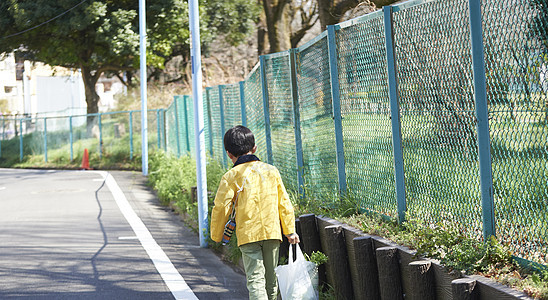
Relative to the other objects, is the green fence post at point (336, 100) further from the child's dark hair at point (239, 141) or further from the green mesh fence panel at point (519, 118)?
the green mesh fence panel at point (519, 118)

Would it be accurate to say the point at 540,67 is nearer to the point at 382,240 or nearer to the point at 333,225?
the point at 382,240

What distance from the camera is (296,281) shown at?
506cm

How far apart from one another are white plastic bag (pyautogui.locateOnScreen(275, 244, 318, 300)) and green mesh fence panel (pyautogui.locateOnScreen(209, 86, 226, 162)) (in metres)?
8.15

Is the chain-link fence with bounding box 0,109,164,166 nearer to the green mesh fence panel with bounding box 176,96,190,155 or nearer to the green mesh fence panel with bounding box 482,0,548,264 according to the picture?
the green mesh fence panel with bounding box 176,96,190,155

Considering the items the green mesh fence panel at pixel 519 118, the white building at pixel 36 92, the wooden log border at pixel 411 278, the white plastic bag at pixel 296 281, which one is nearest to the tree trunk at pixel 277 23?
the wooden log border at pixel 411 278

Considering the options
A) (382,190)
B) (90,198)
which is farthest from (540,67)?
(90,198)

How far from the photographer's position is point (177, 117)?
18.2 metres

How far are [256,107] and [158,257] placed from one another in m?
2.84

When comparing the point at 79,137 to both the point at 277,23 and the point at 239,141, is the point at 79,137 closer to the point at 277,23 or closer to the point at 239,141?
the point at 277,23

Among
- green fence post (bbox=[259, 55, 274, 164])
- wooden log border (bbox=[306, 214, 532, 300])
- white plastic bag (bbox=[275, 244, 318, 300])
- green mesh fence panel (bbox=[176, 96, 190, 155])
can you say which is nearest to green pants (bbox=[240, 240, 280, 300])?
white plastic bag (bbox=[275, 244, 318, 300])

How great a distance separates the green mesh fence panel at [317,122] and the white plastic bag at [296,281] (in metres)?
1.66

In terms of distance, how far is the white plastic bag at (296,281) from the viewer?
16.6ft

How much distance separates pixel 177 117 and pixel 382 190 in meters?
12.9

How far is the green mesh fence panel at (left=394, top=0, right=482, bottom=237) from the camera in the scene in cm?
440
